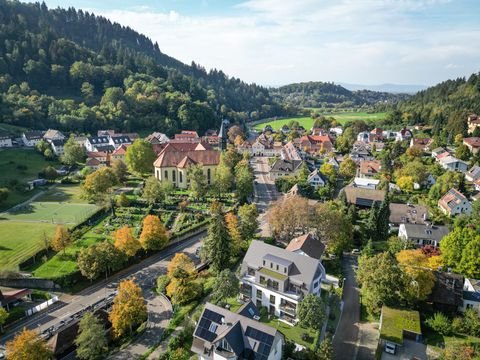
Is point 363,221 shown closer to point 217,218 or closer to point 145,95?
point 217,218

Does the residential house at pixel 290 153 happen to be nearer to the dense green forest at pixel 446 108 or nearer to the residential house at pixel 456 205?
the residential house at pixel 456 205

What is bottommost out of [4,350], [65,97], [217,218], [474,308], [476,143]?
[4,350]

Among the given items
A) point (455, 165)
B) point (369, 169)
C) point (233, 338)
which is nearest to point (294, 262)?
point (233, 338)

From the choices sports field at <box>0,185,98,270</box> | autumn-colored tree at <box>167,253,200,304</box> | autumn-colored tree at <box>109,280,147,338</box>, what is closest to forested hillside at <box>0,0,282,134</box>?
sports field at <box>0,185,98,270</box>

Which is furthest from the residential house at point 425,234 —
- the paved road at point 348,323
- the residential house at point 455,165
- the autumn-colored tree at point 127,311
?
the residential house at point 455,165

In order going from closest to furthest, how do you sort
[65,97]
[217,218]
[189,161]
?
[217,218]
[189,161]
[65,97]

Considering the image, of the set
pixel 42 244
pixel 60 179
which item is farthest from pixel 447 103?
pixel 42 244

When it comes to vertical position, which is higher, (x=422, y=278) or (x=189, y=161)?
(x=189, y=161)
